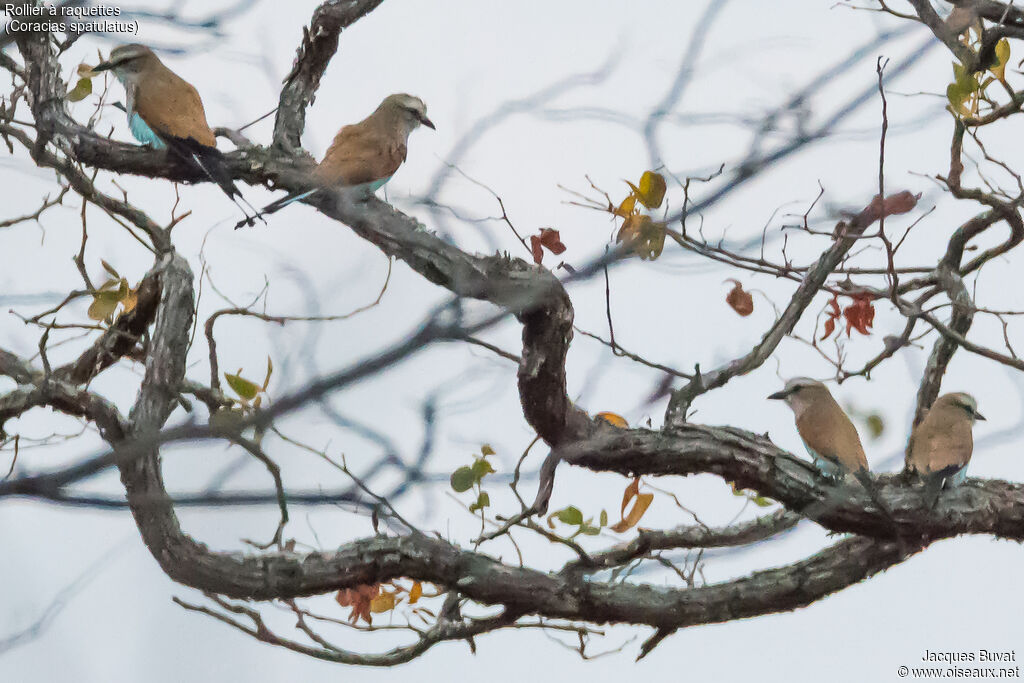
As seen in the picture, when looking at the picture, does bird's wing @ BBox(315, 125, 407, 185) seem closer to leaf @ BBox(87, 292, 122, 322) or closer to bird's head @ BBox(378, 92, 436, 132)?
bird's head @ BBox(378, 92, 436, 132)

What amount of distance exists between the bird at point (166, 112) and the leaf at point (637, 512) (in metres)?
1.44


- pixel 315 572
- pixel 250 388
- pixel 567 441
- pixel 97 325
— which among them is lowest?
pixel 315 572

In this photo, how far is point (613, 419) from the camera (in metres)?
2.80

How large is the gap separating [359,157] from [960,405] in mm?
2035

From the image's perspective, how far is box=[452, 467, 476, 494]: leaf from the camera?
2602 millimetres

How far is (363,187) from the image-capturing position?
3.42 m

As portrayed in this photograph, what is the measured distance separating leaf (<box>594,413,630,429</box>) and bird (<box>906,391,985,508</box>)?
836mm

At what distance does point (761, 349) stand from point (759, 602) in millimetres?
681

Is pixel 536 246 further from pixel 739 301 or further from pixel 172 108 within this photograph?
pixel 172 108

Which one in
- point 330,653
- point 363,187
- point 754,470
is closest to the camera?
point 754,470

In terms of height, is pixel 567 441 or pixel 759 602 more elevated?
pixel 567 441

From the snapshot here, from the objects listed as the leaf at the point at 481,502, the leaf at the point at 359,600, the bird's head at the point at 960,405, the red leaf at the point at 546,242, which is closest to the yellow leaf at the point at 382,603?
the leaf at the point at 359,600

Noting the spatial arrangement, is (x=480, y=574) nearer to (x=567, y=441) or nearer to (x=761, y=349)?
(x=567, y=441)

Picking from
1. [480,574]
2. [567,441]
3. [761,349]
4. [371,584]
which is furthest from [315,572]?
[761,349]
